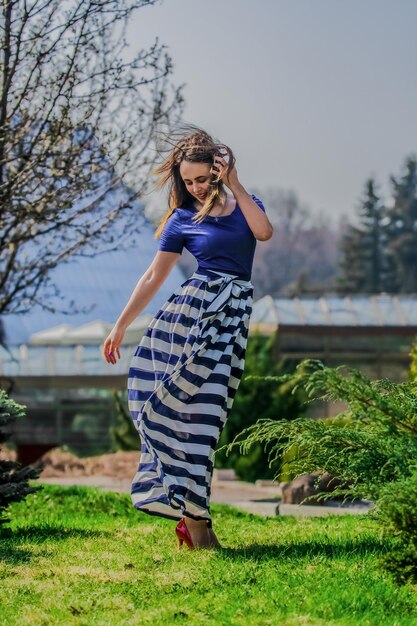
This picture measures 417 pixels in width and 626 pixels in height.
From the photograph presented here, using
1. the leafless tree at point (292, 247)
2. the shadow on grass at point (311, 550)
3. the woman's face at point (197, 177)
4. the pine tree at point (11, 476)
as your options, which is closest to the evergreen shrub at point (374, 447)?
the shadow on grass at point (311, 550)

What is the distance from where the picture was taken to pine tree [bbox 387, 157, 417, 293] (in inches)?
1758

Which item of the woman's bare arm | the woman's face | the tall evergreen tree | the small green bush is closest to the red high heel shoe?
the woman's bare arm

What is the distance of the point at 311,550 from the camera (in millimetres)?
5172

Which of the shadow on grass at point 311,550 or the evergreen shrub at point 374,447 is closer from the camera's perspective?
the evergreen shrub at point 374,447

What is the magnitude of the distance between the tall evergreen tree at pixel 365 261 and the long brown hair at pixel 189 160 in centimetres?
3799

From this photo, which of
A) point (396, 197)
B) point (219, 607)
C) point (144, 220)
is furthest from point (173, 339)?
point (396, 197)

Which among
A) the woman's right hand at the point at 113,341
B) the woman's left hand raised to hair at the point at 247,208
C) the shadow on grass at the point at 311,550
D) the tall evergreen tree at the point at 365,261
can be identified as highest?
the tall evergreen tree at the point at 365,261

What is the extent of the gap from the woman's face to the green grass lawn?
1666 millimetres

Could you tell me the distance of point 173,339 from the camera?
5316 millimetres

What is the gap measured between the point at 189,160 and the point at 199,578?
199cm

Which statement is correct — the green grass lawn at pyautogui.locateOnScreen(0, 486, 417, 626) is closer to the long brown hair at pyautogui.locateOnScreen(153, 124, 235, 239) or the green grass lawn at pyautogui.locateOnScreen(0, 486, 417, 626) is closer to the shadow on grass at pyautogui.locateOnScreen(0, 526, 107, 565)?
the shadow on grass at pyautogui.locateOnScreen(0, 526, 107, 565)

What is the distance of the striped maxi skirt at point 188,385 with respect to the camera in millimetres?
5219

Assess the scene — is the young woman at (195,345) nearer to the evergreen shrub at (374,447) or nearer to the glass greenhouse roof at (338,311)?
the evergreen shrub at (374,447)

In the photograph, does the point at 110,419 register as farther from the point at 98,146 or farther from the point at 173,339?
the point at 173,339
